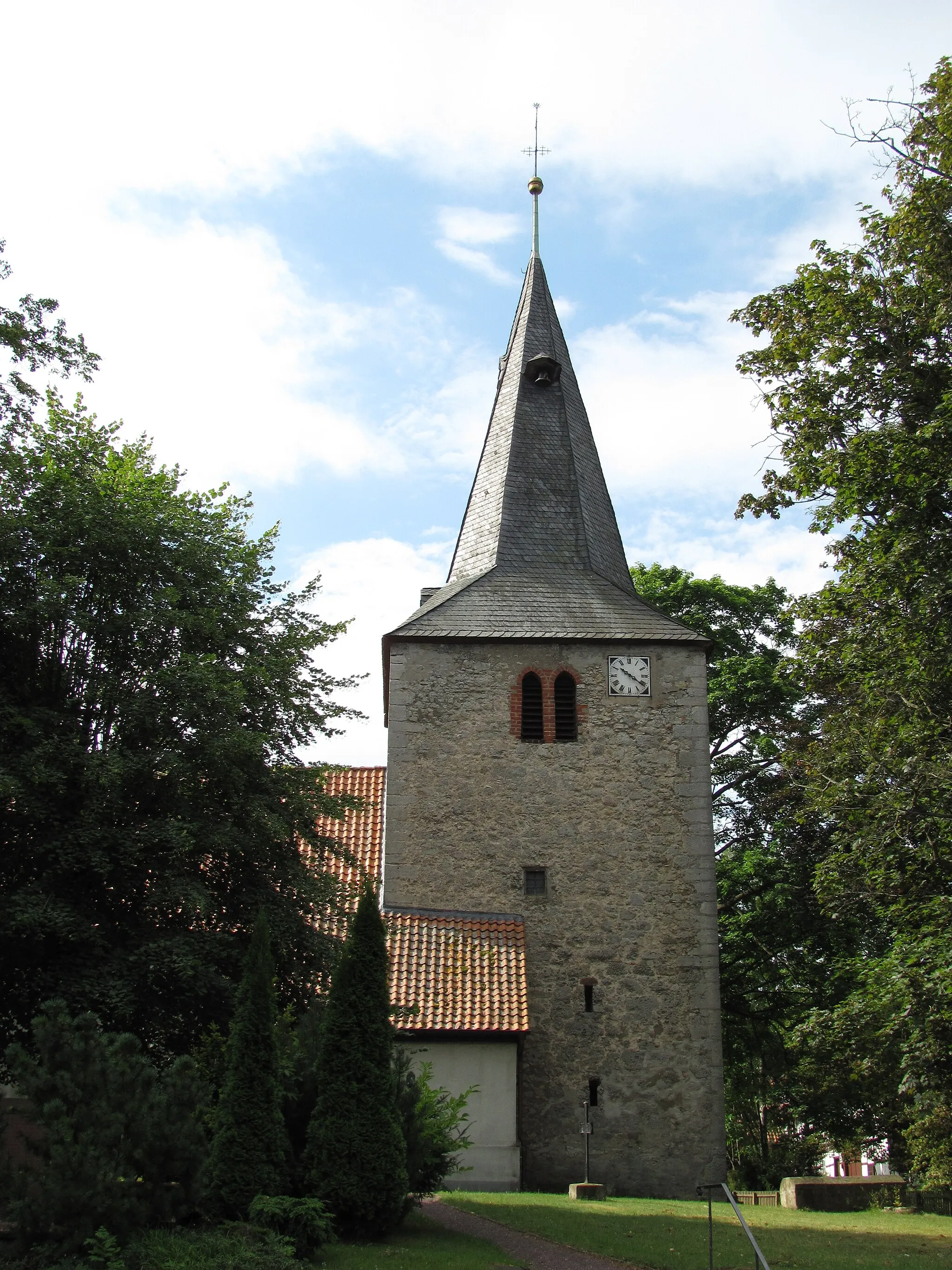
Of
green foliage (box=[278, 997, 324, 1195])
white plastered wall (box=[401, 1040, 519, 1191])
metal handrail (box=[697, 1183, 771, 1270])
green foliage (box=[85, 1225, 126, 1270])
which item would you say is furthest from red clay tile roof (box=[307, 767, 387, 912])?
green foliage (box=[85, 1225, 126, 1270])

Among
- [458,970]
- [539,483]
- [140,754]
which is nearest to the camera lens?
[140,754]

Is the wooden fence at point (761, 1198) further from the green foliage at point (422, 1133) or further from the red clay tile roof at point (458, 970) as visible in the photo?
the green foliage at point (422, 1133)

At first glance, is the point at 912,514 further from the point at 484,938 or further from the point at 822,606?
the point at 484,938

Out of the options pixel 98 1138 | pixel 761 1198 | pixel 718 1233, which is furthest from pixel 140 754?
pixel 761 1198

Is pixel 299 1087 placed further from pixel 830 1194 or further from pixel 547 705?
pixel 547 705

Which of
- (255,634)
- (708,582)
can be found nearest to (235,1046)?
(255,634)

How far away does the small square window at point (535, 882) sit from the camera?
18.0 metres

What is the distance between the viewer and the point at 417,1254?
9031mm

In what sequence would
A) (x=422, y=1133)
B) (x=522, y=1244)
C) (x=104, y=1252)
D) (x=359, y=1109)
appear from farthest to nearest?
(x=422, y=1133), (x=522, y=1244), (x=359, y=1109), (x=104, y=1252)

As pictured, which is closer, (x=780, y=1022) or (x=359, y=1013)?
(x=359, y=1013)

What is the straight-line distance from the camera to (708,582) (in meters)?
25.7

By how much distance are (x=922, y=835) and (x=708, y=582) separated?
1356cm

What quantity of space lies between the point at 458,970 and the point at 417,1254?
298 inches

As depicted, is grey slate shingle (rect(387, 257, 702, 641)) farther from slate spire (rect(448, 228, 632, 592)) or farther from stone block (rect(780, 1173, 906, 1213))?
stone block (rect(780, 1173, 906, 1213))
